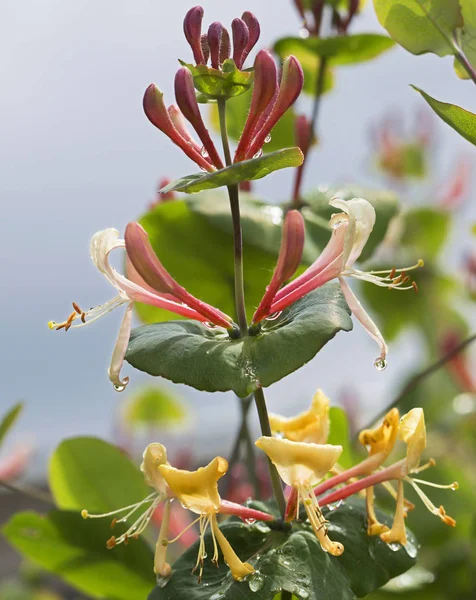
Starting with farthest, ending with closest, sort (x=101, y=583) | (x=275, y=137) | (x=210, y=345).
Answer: (x=275, y=137) < (x=101, y=583) < (x=210, y=345)

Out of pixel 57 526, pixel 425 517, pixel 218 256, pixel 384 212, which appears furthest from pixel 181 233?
pixel 425 517

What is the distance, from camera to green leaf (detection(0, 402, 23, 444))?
3.18 feet

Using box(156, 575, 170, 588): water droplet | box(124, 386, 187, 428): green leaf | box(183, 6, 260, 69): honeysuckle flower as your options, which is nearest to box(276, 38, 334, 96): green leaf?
box(183, 6, 260, 69): honeysuckle flower

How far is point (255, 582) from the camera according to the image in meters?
0.51

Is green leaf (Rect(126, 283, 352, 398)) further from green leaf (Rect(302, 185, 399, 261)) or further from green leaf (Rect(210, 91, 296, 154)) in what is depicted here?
green leaf (Rect(210, 91, 296, 154))

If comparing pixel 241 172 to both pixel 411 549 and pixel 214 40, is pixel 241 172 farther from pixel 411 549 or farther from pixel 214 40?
pixel 411 549

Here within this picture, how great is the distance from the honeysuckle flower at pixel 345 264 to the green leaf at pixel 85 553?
36 cm

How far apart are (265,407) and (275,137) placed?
25.1 inches

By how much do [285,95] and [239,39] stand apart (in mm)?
58

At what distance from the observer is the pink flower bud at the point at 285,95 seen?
1.68ft

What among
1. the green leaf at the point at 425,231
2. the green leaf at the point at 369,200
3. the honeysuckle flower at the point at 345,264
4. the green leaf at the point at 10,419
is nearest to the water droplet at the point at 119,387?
the honeysuckle flower at the point at 345,264

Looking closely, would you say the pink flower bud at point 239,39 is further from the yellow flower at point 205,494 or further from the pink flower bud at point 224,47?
the yellow flower at point 205,494

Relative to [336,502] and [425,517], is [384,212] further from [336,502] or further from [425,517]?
[425,517]

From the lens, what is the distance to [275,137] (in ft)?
3.59
